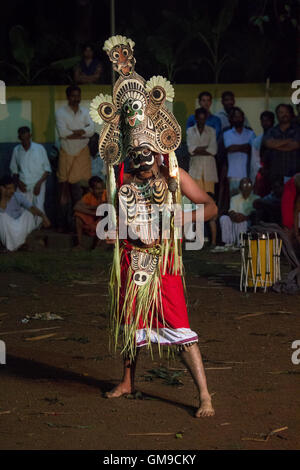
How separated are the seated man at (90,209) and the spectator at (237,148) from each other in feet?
6.13

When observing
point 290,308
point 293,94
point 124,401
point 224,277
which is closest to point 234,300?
point 290,308

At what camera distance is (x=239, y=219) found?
12875mm

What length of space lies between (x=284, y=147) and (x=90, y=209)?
286 centimetres

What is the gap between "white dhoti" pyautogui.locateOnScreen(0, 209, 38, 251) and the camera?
1293cm

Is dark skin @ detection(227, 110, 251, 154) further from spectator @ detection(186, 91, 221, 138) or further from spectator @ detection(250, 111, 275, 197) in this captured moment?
spectator @ detection(186, 91, 221, 138)

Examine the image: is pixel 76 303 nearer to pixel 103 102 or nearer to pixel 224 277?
pixel 224 277

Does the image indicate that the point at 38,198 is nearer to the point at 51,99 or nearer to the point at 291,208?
the point at 51,99

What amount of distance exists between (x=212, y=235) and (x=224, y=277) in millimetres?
2501

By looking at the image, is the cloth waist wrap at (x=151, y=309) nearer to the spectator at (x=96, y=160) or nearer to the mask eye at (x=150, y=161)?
the mask eye at (x=150, y=161)

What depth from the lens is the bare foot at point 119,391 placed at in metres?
6.04

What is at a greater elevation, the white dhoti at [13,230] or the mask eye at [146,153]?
the mask eye at [146,153]

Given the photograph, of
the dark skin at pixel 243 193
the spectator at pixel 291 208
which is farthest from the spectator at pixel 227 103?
the spectator at pixel 291 208

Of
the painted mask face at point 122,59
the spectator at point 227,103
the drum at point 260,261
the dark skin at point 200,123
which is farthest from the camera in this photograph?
the spectator at point 227,103

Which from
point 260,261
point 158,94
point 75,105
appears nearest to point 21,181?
point 75,105
